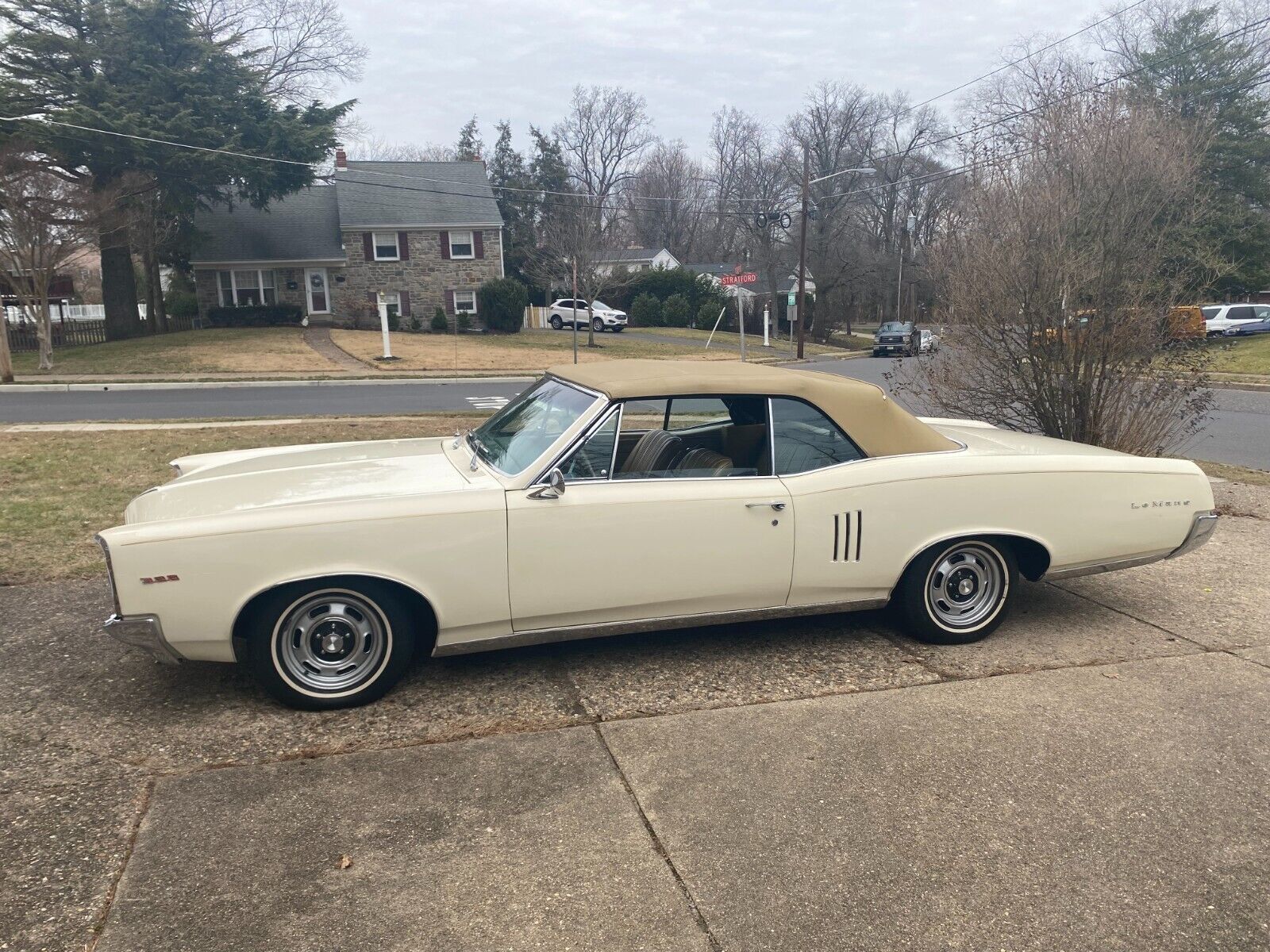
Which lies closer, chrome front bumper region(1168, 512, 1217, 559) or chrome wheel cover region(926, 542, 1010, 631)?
chrome wheel cover region(926, 542, 1010, 631)

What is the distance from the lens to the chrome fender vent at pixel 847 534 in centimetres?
418

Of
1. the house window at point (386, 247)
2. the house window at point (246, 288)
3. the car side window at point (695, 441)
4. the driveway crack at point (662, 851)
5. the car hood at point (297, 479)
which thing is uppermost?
the house window at point (386, 247)

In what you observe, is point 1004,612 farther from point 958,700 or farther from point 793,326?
point 793,326

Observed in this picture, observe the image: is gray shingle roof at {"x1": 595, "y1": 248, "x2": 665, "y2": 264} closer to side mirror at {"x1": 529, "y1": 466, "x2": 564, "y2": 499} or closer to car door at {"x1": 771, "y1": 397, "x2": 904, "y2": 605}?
car door at {"x1": 771, "y1": 397, "x2": 904, "y2": 605}

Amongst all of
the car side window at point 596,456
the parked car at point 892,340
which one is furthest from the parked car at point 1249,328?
the car side window at point 596,456

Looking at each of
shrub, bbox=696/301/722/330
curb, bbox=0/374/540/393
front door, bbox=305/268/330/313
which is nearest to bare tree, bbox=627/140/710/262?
shrub, bbox=696/301/722/330

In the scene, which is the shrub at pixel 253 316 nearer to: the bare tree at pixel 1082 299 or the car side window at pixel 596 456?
the bare tree at pixel 1082 299

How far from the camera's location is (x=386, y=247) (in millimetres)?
39781

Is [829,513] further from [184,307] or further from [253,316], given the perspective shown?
[184,307]

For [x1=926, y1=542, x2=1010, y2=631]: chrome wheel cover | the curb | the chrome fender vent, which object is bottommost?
the curb

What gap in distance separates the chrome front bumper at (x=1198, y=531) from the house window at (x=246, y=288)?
3975cm

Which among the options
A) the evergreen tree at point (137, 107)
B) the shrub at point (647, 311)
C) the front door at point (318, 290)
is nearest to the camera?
the evergreen tree at point (137, 107)

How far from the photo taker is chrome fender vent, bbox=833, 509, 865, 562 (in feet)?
13.7

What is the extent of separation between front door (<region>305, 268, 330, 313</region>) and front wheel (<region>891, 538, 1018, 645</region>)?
128 ft
